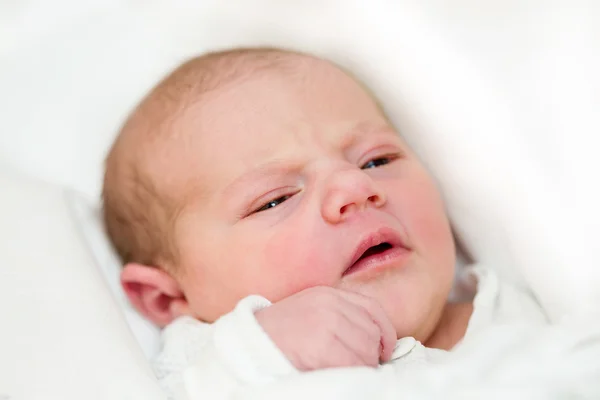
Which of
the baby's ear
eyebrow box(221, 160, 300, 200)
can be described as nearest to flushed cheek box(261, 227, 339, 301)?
eyebrow box(221, 160, 300, 200)

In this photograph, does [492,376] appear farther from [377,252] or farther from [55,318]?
[55,318]

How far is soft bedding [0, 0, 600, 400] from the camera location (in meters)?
0.82

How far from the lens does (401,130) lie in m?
1.28

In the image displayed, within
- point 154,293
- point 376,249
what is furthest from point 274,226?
point 154,293

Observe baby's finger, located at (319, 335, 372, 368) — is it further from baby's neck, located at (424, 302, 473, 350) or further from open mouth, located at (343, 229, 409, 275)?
baby's neck, located at (424, 302, 473, 350)

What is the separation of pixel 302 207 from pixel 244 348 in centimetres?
25

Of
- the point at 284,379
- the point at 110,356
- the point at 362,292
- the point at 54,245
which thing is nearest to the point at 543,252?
the point at 362,292

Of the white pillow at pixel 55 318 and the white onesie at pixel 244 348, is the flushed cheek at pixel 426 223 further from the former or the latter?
the white pillow at pixel 55 318

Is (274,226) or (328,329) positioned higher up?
(274,226)

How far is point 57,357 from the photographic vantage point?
875 millimetres

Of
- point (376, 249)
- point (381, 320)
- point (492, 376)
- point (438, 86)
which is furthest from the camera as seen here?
point (438, 86)

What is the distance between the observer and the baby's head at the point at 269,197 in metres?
0.94

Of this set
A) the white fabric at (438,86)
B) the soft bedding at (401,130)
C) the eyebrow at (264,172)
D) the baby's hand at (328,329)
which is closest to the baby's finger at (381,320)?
the baby's hand at (328,329)

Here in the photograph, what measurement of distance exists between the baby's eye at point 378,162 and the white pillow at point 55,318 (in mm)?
466
